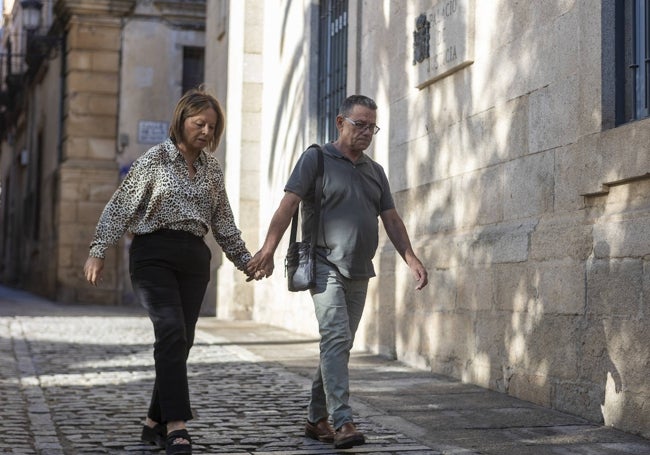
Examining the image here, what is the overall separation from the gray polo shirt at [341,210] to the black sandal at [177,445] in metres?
1.18

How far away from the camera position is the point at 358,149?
619 centimetres

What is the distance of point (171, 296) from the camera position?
223 inches

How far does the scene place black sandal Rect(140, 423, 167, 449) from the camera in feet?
19.5

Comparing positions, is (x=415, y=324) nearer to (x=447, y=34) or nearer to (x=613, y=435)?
(x=447, y=34)

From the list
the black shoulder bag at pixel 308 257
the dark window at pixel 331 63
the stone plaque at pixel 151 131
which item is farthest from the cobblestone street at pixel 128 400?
the stone plaque at pixel 151 131

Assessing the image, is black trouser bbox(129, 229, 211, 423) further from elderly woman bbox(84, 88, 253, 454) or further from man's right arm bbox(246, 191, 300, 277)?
man's right arm bbox(246, 191, 300, 277)

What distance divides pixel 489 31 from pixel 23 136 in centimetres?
2932

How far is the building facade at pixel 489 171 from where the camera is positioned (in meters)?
6.74

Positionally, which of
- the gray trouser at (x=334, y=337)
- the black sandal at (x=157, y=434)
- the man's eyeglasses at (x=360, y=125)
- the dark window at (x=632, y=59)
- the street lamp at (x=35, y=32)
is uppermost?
the street lamp at (x=35, y=32)

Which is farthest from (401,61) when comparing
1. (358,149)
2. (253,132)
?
(253,132)

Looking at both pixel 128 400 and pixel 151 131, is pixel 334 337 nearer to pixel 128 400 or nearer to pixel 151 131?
pixel 128 400

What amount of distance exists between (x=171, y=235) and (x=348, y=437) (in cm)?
127

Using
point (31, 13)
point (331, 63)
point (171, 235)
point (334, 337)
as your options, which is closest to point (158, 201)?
point (171, 235)

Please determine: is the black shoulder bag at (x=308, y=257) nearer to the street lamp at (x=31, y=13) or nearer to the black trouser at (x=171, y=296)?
the black trouser at (x=171, y=296)
